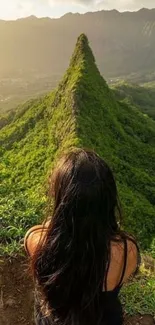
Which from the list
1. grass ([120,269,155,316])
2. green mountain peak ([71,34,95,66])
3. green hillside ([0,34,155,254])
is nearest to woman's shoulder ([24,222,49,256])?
grass ([120,269,155,316])

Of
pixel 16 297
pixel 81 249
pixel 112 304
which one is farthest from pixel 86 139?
pixel 81 249

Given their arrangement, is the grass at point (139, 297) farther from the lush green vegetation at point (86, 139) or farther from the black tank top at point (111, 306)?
the lush green vegetation at point (86, 139)

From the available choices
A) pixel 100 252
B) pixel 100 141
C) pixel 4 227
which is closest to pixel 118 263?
pixel 100 252

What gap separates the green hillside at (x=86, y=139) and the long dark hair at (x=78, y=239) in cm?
1171

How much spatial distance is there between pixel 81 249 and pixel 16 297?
3.02 meters

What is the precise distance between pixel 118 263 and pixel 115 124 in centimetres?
2098

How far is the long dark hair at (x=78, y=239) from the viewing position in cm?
327

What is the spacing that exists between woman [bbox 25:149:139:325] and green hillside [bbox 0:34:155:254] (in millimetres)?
11600

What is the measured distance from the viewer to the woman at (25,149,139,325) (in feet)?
10.7

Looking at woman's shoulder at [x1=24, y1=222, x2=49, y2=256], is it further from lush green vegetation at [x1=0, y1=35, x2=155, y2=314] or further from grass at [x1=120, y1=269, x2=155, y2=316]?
lush green vegetation at [x1=0, y1=35, x2=155, y2=314]

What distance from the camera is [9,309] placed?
593cm

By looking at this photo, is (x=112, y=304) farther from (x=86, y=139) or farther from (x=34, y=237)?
(x=86, y=139)

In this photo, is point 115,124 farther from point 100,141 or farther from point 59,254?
point 59,254

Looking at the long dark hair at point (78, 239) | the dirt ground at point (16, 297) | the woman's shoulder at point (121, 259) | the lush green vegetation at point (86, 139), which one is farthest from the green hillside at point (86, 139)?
the long dark hair at point (78, 239)
